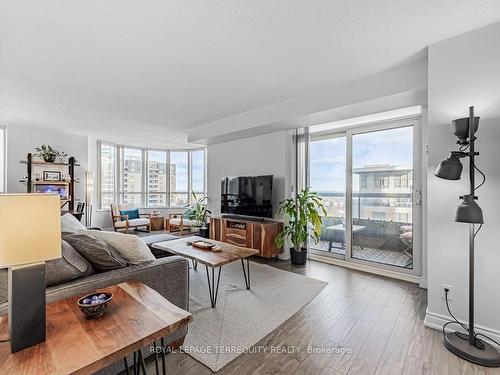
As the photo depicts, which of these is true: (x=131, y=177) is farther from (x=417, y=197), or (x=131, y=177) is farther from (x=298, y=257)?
(x=417, y=197)

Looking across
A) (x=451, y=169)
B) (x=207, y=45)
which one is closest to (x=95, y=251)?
(x=207, y=45)

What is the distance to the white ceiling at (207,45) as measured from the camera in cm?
170

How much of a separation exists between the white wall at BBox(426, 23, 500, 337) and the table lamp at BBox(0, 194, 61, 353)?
2.66 m

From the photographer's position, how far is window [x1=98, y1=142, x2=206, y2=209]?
6.84 meters

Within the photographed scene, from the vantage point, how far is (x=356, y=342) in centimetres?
196

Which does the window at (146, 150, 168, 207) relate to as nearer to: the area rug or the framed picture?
the framed picture

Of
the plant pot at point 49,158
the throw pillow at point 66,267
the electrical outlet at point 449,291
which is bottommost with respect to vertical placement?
the electrical outlet at point 449,291

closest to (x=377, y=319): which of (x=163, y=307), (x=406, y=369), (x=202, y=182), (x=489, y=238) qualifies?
(x=406, y=369)

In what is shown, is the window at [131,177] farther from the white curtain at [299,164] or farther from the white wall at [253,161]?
the white curtain at [299,164]

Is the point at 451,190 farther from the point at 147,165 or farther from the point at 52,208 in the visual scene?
the point at 147,165

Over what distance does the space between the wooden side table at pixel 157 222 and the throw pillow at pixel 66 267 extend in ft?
18.6

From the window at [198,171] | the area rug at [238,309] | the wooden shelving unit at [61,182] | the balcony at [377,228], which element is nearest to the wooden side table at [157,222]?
the window at [198,171]

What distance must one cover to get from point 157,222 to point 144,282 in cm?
582

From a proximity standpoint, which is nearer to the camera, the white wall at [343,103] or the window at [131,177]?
the white wall at [343,103]
